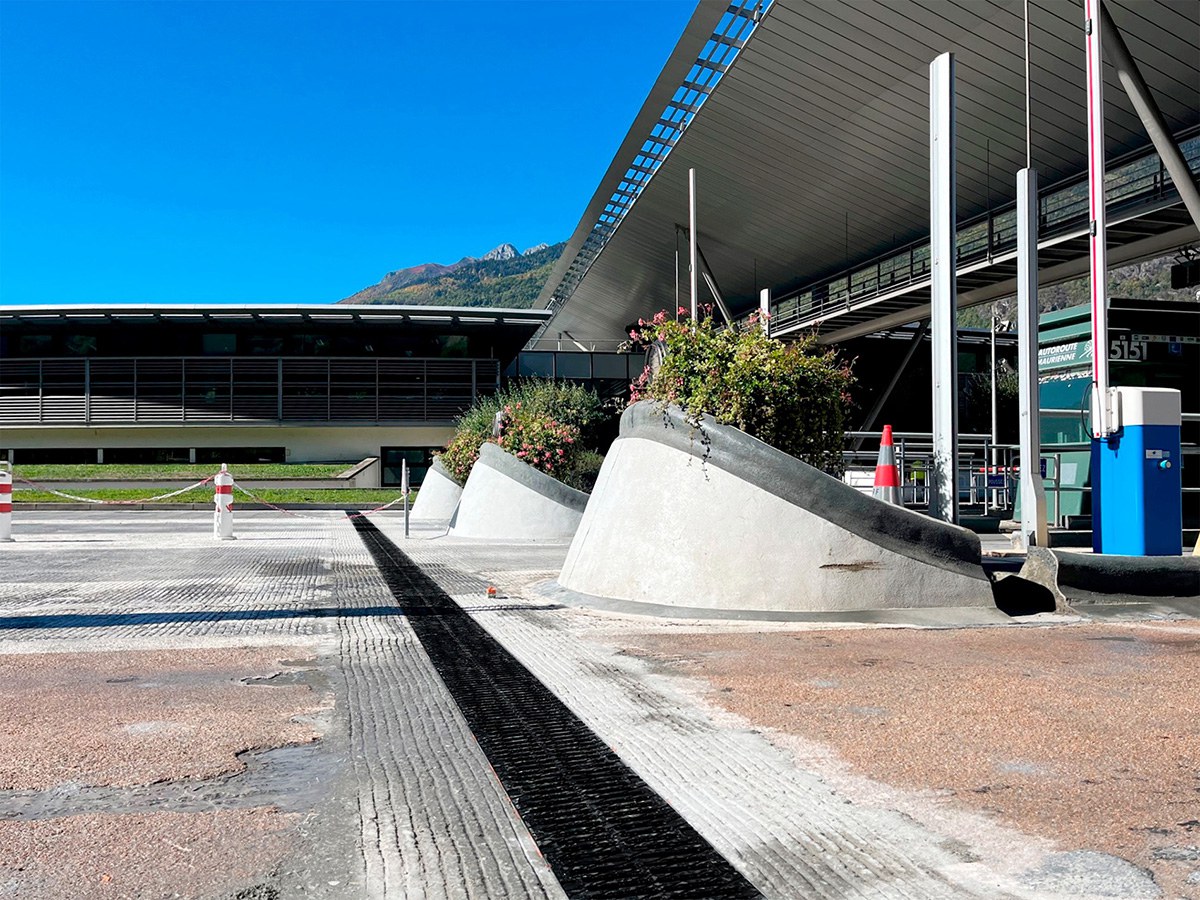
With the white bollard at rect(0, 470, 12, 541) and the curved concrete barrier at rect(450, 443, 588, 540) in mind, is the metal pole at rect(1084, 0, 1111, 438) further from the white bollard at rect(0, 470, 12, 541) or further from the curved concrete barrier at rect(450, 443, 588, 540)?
the white bollard at rect(0, 470, 12, 541)

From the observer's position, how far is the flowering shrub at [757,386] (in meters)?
→ 8.00

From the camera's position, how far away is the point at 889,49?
70.6ft

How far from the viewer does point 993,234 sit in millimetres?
25438

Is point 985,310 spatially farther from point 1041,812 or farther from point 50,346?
point 1041,812

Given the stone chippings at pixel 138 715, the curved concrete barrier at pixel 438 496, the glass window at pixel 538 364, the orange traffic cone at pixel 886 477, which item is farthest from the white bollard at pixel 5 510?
the glass window at pixel 538 364

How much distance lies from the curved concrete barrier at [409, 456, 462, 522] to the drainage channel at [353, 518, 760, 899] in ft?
63.2

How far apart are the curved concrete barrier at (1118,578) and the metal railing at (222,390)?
1622 inches

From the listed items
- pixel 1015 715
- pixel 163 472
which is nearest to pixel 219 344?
pixel 163 472

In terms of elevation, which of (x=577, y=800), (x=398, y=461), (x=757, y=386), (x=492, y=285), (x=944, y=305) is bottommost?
(x=577, y=800)

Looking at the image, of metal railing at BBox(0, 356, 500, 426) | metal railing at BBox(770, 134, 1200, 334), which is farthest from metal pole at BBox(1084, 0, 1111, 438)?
metal railing at BBox(0, 356, 500, 426)

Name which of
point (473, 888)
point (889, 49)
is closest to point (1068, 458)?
point (889, 49)

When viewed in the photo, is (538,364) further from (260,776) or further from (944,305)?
(260,776)

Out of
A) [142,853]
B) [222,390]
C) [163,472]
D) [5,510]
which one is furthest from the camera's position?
[222,390]

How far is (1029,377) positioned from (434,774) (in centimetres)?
739
